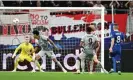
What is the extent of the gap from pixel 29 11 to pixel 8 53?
7.01 feet

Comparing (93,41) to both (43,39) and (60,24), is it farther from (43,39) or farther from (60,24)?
(60,24)

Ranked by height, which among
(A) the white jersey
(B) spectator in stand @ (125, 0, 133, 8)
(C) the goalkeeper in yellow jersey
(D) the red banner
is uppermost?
(B) spectator in stand @ (125, 0, 133, 8)

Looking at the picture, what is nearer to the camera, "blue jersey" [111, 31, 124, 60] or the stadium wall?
"blue jersey" [111, 31, 124, 60]

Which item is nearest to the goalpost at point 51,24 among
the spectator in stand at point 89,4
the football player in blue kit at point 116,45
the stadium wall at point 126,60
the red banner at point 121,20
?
the red banner at point 121,20

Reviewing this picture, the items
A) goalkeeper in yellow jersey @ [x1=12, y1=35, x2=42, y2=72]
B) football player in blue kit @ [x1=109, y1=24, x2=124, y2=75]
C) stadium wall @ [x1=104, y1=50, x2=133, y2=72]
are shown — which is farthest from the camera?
stadium wall @ [x1=104, y1=50, x2=133, y2=72]

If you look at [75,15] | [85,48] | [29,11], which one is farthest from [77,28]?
[85,48]

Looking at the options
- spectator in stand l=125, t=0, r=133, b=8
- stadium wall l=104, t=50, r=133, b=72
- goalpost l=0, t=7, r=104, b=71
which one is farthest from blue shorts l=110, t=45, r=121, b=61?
spectator in stand l=125, t=0, r=133, b=8

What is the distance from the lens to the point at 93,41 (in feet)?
72.3

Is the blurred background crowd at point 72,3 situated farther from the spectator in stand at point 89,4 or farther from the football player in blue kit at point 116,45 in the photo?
the football player in blue kit at point 116,45

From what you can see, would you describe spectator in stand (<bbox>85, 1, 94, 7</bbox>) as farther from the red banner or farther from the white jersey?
the white jersey

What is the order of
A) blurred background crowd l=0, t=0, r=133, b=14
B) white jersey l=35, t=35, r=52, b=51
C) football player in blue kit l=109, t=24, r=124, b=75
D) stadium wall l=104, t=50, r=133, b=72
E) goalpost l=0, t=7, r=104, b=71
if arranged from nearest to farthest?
football player in blue kit l=109, t=24, r=124, b=75, white jersey l=35, t=35, r=52, b=51, goalpost l=0, t=7, r=104, b=71, stadium wall l=104, t=50, r=133, b=72, blurred background crowd l=0, t=0, r=133, b=14

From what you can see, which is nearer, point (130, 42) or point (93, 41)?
point (93, 41)

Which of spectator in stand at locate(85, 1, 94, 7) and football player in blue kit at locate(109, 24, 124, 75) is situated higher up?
spectator in stand at locate(85, 1, 94, 7)

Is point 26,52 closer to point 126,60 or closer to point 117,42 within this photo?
point 117,42
